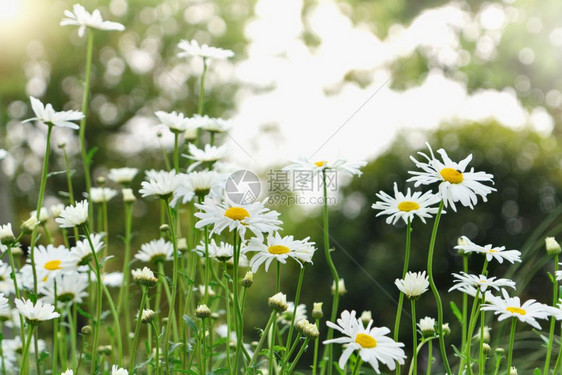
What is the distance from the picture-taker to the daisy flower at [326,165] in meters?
1.43

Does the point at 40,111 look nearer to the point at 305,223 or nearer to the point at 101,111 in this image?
the point at 305,223

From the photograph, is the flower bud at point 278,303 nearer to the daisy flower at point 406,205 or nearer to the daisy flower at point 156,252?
the daisy flower at point 406,205

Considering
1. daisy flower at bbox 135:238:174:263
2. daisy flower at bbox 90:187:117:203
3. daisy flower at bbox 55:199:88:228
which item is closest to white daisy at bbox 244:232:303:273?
daisy flower at bbox 55:199:88:228

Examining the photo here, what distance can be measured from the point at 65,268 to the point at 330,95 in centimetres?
727

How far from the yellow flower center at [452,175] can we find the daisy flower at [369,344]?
38 cm

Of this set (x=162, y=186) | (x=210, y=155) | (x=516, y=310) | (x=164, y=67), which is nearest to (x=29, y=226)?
(x=162, y=186)

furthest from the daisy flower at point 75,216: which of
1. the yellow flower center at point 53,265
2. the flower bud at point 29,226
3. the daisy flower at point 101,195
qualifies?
the daisy flower at point 101,195

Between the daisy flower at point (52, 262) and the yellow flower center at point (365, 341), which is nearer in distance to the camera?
the yellow flower center at point (365, 341)

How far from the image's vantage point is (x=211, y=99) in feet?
29.6

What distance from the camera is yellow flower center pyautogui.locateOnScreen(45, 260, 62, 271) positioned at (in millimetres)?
1631

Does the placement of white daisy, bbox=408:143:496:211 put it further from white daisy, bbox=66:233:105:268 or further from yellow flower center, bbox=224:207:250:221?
white daisy, bbox=66:233:105:268

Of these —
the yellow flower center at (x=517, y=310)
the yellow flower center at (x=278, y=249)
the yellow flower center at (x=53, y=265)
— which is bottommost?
the yellow flower center at (x=53, y=265)

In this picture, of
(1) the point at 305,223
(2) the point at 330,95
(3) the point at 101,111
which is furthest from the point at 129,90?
(1) the point at 305,223

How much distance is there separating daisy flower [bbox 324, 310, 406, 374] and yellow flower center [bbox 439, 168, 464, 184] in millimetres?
379
